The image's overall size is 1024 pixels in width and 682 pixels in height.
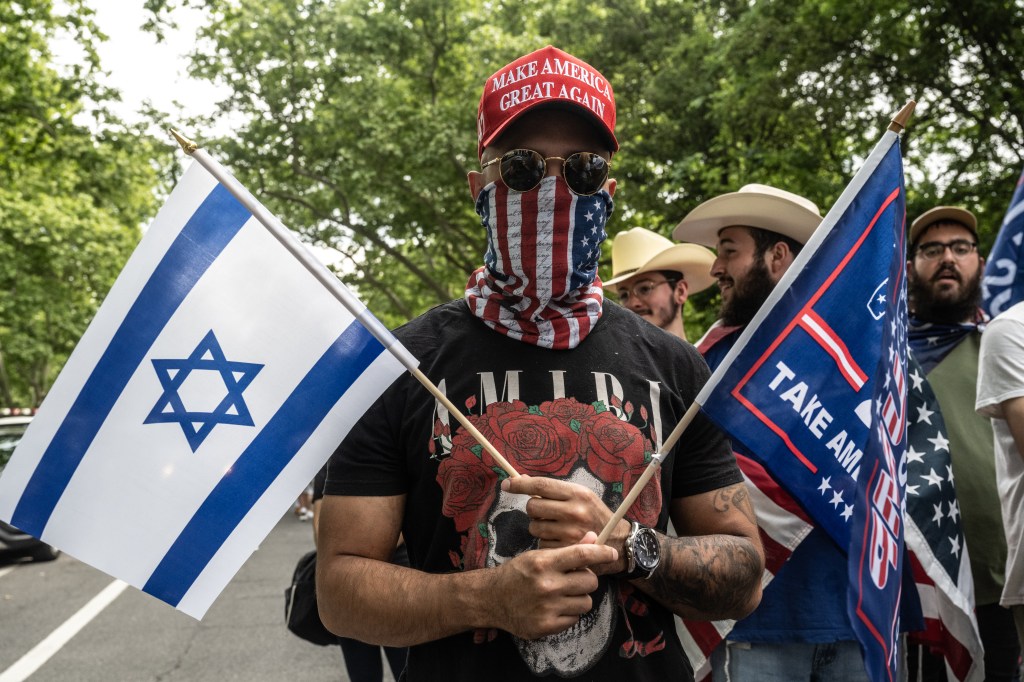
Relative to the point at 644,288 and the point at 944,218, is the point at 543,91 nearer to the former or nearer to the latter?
the point at 644,288

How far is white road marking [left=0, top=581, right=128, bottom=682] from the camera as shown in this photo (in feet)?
19.7

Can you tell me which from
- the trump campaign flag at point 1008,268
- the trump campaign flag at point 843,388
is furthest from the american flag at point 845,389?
the trump campaign flag at point 1008,268

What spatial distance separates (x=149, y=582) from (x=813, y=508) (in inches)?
61.2

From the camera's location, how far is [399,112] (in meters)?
16.5

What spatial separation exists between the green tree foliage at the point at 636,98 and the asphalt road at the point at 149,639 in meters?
7.07

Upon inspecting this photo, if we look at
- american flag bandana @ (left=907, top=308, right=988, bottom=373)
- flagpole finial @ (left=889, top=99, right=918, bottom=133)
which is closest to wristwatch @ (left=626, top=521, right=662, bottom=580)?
flagpole finial @ (left=889, top=99, right=918, bottom=133)

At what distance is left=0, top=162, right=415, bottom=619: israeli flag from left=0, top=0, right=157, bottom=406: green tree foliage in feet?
40.1

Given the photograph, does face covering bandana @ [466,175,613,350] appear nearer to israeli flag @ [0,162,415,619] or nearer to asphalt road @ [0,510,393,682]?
israeli flag @ [0,162,415,619]

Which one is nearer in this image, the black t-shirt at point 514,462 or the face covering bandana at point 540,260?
Result: the black t-shirt at point 514,462

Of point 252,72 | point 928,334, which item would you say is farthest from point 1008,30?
point 252,72

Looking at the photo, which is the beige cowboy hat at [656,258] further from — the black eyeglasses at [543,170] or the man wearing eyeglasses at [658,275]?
the black eyeglasses at [543,170]

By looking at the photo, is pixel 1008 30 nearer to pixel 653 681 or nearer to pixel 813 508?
pixel 813 508

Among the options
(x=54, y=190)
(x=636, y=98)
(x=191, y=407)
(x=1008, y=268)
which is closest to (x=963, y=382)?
(x=1008, y=268)

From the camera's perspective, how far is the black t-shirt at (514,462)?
178 centimetres
